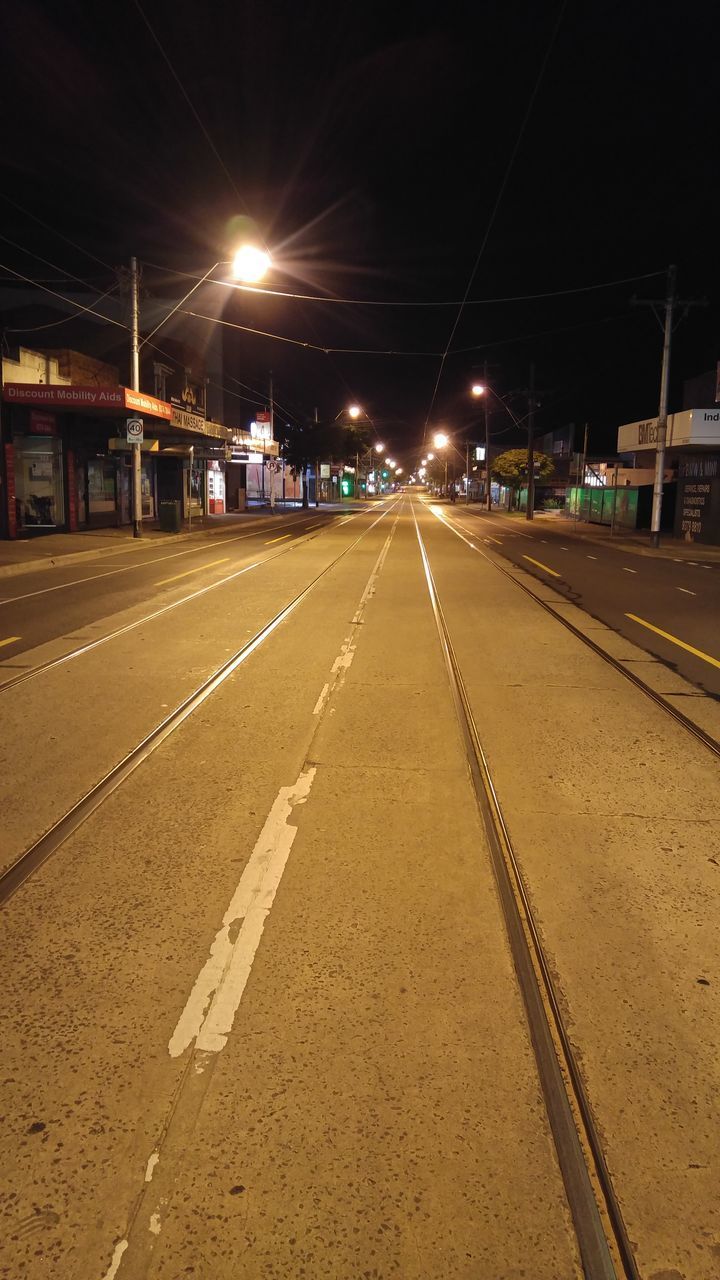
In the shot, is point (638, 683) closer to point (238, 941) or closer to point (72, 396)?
point (238, 941)

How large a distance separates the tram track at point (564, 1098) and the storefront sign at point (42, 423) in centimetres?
2573

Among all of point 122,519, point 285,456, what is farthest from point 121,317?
point 285,456

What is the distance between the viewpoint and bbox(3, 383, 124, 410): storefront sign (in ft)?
79.2

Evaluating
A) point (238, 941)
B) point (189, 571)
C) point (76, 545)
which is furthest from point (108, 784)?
point (76, 545)

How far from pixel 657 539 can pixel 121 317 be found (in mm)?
27446

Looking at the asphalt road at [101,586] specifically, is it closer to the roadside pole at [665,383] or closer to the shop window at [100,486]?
the shop window at [100,486]

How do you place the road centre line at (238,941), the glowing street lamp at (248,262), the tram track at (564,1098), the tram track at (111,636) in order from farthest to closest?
1. the glowing street lamp at (248,262)
2. the tram track at (111,636)
3. the road centre line at (238,941)
4. the tram track at (564,1098)

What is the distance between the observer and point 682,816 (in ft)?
17.1

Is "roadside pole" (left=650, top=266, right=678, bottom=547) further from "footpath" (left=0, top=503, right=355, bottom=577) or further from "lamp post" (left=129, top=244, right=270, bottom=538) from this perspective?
"footpath" (left=0, top=503, right=355, bottom=577)

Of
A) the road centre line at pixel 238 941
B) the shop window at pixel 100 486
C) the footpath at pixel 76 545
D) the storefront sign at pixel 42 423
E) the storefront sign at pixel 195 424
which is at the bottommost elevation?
the road centre line at pixel 238 941

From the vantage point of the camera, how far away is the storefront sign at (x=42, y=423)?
26703 millimetres

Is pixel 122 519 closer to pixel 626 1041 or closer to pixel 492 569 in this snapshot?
pixel 492 569

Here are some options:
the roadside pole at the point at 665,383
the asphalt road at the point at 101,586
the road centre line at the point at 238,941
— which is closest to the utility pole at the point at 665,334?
the roadside pole at the point at 665,383

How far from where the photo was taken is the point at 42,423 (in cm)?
2722
